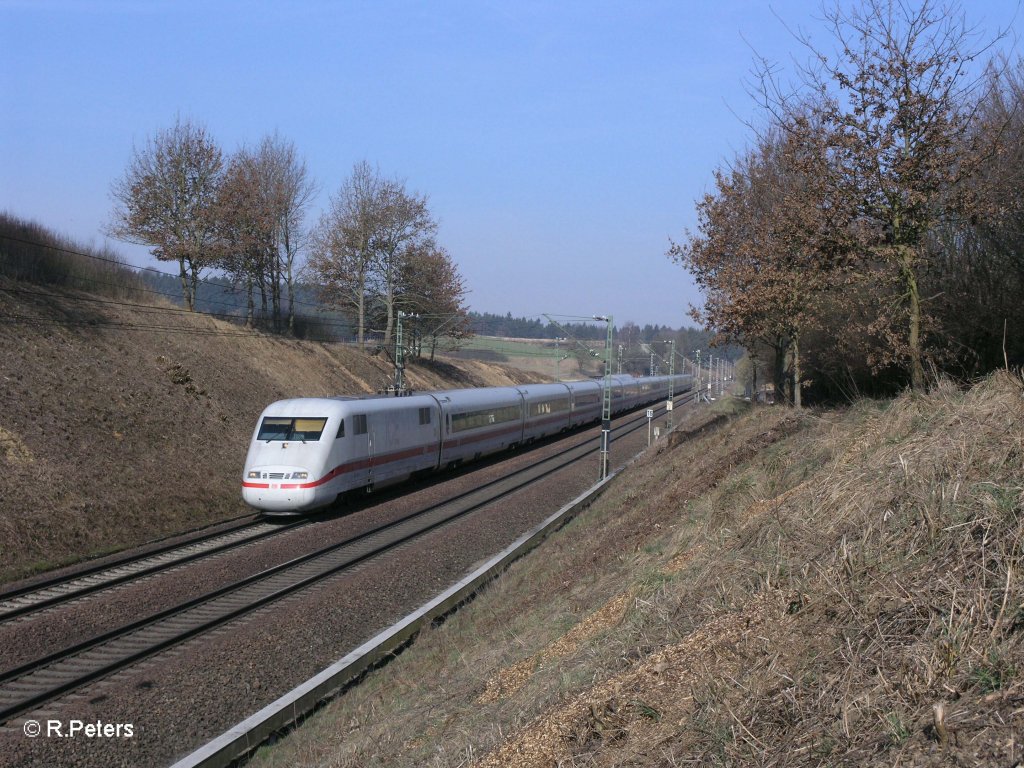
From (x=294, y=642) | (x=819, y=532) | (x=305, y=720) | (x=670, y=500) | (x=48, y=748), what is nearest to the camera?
(x=819, y=532)

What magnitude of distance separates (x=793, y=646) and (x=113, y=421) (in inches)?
922

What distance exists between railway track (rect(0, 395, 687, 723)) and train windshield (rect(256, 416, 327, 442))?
2189 millimetres

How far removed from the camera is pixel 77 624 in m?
12.4

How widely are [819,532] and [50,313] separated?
27.9 m

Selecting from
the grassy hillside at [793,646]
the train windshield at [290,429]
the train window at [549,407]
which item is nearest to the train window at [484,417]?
the train window at [549,407]

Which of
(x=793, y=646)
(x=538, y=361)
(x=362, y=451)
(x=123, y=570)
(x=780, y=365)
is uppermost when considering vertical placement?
(x=538, y=361)

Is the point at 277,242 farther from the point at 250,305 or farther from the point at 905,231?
the point at 905,231

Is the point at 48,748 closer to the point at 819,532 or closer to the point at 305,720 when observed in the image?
the point at 305,720

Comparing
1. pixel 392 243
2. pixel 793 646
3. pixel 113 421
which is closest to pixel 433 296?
pixel 392 243

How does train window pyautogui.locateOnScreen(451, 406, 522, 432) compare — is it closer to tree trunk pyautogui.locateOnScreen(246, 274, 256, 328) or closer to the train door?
the train door

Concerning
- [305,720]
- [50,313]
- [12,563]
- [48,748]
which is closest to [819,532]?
[305,720]

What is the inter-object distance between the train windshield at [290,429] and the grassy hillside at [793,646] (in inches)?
440

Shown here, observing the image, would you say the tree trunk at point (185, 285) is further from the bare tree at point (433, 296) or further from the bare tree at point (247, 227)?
the bare tree at point (433, 296)

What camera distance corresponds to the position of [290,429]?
21266 mm
